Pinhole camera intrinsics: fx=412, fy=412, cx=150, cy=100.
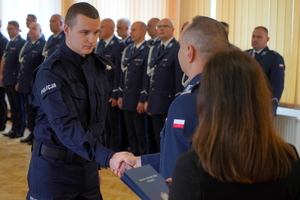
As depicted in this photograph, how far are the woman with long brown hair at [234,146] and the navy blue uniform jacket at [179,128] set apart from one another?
27 cm

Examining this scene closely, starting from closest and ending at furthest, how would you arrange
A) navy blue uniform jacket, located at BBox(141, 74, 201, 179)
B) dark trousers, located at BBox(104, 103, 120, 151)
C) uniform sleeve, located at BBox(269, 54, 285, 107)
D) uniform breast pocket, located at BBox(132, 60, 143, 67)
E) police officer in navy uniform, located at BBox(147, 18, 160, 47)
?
1. navy blue uniform jacket, located at BBox(141, 74, 201, 179)
2. uniform sleeve, located at BBox(269, 54, 285, 107)
3. uniform breast pocket, located at BBox(132, 60, 143, 67)
4. police officer in navy uniform, located at BBox(147, 18, 160, 47)
5. dark trousers, located at BBox(104, 103, 120, 151)

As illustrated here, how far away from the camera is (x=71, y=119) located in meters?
1.82

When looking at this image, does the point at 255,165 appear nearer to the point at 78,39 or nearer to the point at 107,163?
the point at 107,163

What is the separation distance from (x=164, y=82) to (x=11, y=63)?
2.93 metres

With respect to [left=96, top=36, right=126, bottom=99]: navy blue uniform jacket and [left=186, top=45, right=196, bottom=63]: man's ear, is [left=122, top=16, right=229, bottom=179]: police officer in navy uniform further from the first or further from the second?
[left=96, top=36, right=126, bottom=99]: navy blue uniform jacket

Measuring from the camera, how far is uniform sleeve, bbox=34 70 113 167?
70.7 inches

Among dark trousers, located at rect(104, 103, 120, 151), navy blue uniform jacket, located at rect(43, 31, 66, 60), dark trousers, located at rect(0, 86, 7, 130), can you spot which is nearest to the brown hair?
dark trousers, located at rect(104, 103, 120, 151)

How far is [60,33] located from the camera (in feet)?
19.1

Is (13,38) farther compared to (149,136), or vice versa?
(13,38)

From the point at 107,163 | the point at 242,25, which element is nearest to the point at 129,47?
the point at 242,25

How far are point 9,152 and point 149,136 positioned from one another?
191cm

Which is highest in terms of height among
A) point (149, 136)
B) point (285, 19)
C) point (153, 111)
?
point (285, 19)

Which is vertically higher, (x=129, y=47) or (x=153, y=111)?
(x=129, y=47)

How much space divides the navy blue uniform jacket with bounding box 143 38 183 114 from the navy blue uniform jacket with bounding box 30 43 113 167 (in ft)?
8.29
